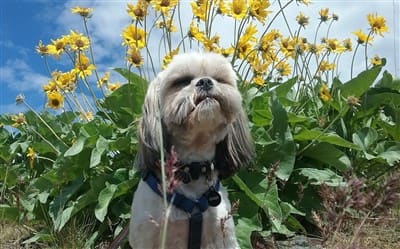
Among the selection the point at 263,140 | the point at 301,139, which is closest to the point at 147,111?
the point at 263,140

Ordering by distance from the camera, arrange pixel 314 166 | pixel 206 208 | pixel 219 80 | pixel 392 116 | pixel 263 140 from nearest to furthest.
Answer: pixel 206 208
pixel 219 80
pixel 263 140
pixel 314 166
pixel 392 116

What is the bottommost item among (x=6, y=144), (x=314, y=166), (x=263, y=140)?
(x=6, y=144)

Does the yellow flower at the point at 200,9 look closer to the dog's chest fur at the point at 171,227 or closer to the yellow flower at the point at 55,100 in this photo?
the yellow flower at the point at 55,100

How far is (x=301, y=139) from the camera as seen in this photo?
4688 millimetres

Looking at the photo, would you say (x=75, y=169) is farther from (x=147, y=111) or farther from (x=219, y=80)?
(x=219, y=80)

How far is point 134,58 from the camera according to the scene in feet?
14.2

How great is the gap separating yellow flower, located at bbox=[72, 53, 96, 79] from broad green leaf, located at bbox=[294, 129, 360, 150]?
1728 millimetres

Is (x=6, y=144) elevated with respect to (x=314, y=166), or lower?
lower

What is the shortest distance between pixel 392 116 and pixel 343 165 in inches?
57.5

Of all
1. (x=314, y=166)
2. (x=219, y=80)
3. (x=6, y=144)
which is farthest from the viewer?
(x=6, y=144)

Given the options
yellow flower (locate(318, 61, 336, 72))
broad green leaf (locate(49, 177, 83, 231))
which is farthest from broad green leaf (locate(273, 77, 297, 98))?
broad green leaf (locate(49, 177, 83, 231))

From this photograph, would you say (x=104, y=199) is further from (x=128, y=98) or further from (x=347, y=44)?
(x=347, y=44)

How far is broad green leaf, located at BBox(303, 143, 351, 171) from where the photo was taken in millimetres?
4602

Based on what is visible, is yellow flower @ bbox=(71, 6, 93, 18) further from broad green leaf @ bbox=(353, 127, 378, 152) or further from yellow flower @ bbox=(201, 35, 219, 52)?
broad green leaf @ bbox=(353, 127, 378, 152)
